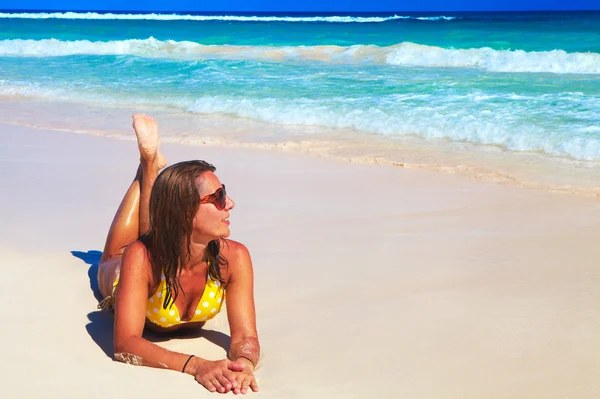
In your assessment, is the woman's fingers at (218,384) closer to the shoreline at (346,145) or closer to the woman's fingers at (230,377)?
the woman's fingers at (230,377)

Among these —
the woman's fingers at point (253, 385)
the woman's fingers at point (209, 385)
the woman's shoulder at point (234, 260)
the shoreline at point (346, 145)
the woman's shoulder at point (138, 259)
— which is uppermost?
the woman's shoulder at point (138, 259)

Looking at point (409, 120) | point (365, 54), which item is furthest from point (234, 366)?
point (365, 54)

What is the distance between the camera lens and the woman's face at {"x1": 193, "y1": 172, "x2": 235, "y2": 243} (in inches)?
105

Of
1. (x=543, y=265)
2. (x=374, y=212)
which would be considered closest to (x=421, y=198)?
(x=374, y=212)

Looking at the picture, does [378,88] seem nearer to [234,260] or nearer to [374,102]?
[374,102]

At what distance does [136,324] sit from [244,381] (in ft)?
1.49

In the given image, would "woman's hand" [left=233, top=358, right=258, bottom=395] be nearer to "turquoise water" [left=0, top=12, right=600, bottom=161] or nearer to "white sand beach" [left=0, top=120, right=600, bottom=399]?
"white sand beach" [left=0, top=120, right=600, bottom=399]

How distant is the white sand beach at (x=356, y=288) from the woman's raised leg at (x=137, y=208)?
261mm

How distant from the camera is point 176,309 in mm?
2889

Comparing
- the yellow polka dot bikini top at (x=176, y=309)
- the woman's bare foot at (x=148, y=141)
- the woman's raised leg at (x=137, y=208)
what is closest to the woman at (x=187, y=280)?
the yellow polka dot bikini top at (x=176, y=309)

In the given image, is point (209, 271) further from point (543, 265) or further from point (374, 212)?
point (374, 212)

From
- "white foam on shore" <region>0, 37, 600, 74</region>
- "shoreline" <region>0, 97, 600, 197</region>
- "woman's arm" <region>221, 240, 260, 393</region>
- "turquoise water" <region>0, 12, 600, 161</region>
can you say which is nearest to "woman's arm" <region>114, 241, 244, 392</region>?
"woman's arm" <region>221, 240, 260, 393</region>

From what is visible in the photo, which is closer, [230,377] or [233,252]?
[230,377]

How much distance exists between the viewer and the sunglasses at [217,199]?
2662 millimetres
